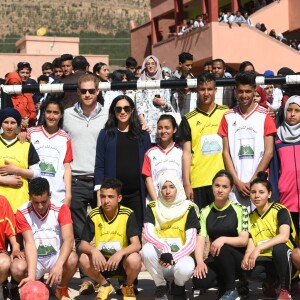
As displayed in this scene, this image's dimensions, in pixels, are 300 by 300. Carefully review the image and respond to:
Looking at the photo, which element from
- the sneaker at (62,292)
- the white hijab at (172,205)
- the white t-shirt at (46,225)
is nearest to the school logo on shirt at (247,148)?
the white hijab at (172,205)

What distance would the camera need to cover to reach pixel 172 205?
7.11 meters

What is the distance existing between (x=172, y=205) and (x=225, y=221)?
513 mm

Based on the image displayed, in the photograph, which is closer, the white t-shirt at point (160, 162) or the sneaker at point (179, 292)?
the sneaker at point (179, 292)

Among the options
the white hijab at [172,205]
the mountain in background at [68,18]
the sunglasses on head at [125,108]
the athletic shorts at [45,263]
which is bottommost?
the athletic shorts at [45,263]

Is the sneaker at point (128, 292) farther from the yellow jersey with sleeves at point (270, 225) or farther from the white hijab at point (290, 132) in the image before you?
the white hijab at point (290, 132)

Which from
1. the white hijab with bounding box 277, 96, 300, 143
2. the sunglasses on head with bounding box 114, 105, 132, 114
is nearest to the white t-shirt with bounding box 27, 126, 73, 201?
the sunglasses on head with bounding box 114, 105, 132, 114

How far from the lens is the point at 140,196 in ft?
25.1

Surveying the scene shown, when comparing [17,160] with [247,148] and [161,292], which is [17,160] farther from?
[247,148]

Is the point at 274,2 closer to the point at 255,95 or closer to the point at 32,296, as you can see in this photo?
the point at 255,95

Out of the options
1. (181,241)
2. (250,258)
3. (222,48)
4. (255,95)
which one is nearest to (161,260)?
(181,241)

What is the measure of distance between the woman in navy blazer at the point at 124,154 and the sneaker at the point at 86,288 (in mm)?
764

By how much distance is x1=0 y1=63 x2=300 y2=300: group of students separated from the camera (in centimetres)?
691

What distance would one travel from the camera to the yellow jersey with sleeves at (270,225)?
703cm

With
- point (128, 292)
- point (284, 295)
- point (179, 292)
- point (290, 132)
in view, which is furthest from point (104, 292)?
point (290, 132)
